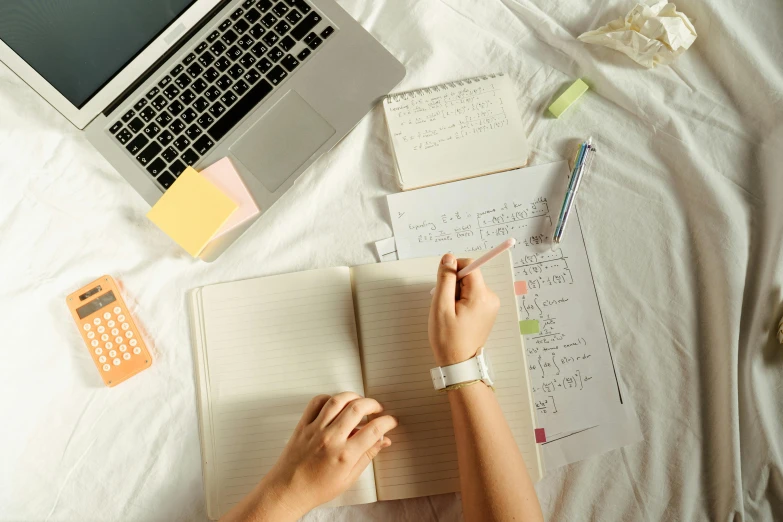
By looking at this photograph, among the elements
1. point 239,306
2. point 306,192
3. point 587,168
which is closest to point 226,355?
point 239,306

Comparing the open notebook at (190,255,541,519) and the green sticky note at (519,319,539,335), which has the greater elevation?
the open notebook at (190,255,541,519)

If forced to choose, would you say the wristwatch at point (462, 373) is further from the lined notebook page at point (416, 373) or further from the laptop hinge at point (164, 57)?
the laptop hinge at point (164, 57)

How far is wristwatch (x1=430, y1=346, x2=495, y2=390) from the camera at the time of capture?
0.58m

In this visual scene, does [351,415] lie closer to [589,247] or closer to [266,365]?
[266,365]

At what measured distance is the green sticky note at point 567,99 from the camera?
0.68 metres

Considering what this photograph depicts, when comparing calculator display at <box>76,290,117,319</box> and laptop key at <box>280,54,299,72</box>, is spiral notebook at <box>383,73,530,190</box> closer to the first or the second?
laptop key at <box>280,54,299,72</box>

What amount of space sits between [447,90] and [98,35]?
410 mm

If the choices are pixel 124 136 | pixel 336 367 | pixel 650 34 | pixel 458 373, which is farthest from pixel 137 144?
pixel 650 34

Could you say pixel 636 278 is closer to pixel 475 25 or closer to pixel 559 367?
pixel 559 367

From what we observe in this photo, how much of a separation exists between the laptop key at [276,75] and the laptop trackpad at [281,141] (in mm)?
22

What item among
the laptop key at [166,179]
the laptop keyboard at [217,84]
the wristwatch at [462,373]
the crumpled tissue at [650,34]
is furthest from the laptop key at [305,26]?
the wristwatch at [462,373]

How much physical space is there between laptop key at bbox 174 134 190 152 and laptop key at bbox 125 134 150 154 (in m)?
0.03

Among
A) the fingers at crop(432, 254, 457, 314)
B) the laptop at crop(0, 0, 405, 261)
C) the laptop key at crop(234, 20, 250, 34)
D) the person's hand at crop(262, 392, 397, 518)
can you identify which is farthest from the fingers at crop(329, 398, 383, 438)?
the laptop key at crop(234, 20, 250, 34)

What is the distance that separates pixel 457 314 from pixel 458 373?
6 centimetres
